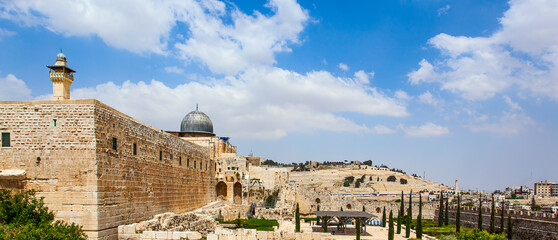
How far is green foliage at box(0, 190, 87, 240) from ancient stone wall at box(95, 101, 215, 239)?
1226 mm

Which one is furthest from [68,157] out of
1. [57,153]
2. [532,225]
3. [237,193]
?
[532,225]

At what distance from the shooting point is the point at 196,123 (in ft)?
114

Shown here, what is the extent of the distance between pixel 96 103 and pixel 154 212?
21.5 ft

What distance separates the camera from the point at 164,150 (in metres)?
20.2

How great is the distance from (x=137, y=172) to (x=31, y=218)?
446 centimetres

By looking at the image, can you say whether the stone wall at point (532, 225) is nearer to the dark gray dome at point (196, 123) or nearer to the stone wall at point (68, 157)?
the dark gray dome at point (196, 123)

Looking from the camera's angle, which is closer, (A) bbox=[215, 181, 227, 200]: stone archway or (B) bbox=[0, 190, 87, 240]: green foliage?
(B) bbox=[0, 190, 87, 240]: green foliage

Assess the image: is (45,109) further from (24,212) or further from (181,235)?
(181,235)

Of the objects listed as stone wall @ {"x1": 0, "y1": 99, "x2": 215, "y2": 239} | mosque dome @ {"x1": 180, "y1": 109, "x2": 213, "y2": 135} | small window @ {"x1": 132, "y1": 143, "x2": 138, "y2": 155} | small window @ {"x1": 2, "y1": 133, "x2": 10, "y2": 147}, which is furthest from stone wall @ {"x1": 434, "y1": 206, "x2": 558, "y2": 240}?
small window @ {"x1": 2, "y1": 133, "x2": 10, "y2": 147}

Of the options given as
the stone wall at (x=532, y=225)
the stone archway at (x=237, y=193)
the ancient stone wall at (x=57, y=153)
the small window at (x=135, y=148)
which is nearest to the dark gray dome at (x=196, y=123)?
the stone archway at (x=237, y=193)

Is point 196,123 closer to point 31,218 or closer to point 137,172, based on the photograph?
point 137,172

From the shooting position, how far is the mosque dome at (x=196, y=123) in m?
34.6

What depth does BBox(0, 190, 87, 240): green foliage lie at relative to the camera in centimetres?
1186

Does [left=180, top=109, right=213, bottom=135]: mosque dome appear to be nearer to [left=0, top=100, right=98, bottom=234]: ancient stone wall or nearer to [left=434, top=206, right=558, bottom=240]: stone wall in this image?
[left=0, top=100, right=98, bottom=234]: ancient stone wall
